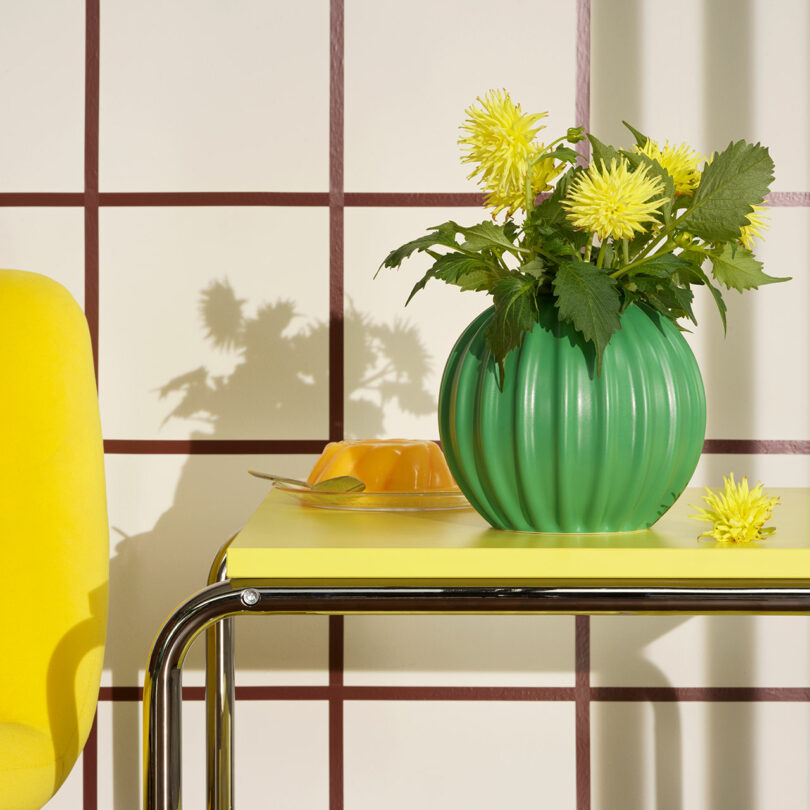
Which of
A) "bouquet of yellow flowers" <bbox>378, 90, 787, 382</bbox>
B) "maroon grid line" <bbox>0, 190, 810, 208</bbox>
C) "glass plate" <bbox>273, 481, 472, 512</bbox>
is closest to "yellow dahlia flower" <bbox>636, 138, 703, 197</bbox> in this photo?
"bouquet of yellow flowers" <bbox>378, 90, 787, 382</bbox>

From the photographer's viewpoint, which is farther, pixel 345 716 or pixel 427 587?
pixel 345 716

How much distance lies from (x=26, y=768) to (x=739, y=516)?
0.67 meters

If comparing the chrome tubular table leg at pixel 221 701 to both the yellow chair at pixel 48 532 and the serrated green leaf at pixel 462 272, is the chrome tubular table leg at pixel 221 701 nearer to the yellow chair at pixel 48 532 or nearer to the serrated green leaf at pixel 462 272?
the yellow chair at pixel 48 532

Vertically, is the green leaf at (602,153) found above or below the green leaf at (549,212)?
above

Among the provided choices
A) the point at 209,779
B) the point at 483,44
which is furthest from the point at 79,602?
the point at 483,44

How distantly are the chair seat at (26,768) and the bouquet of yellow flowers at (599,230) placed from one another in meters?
0.57

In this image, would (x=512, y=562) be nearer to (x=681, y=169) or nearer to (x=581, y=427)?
(x=581, y=427)

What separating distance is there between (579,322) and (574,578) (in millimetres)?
173

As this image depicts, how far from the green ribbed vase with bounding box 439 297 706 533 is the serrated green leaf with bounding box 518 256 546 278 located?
0.07ft

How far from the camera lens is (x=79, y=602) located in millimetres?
908

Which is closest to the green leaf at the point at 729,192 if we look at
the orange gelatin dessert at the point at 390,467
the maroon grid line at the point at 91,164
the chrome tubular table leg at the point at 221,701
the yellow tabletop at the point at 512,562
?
the yellow tabletop at the point at 512,562

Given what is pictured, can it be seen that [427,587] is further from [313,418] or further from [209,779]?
[313,418]

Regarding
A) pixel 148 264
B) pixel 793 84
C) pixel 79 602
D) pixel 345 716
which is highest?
pixel 793 84

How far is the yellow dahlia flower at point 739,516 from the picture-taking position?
595 mm
